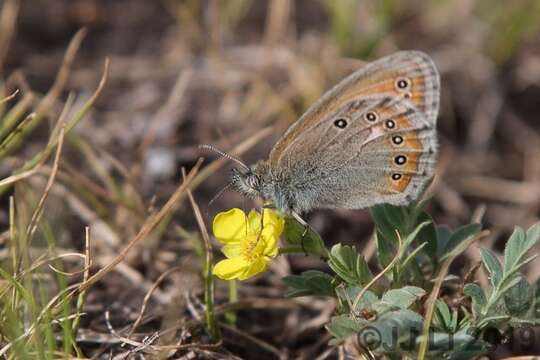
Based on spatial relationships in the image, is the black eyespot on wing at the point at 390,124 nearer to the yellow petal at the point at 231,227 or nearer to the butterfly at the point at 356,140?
the butterfly at the point at 356,140

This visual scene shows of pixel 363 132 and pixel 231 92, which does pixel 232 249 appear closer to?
pixel 363 132

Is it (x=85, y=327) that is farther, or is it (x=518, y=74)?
(x=518, y=74)

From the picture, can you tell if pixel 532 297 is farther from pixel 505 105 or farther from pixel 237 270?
pixel 505 105

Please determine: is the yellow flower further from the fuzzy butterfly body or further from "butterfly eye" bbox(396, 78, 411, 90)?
"butterfly eye" bbox(396, 78, 411, 90)

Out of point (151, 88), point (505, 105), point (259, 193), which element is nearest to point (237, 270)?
point (259, 193)

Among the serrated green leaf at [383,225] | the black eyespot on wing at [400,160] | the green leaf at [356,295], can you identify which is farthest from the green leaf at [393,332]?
the black eyespot on wing at [400,160]

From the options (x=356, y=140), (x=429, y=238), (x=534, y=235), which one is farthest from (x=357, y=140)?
(x=534, y=235)
